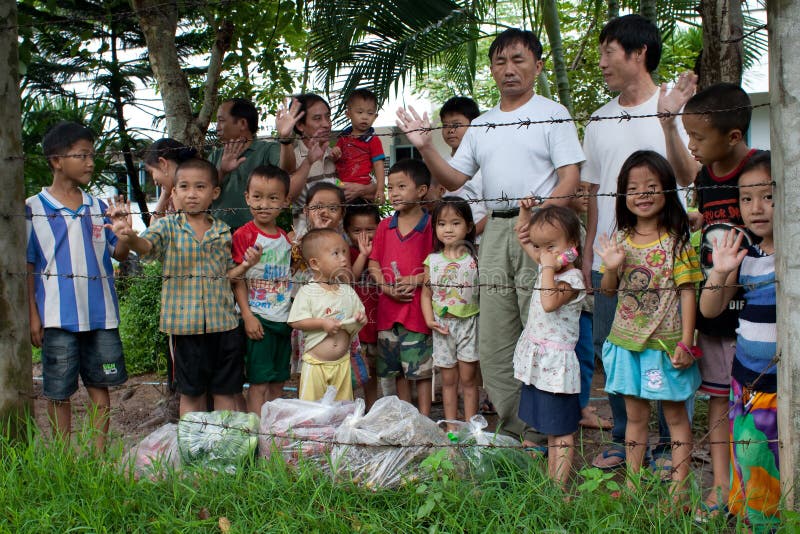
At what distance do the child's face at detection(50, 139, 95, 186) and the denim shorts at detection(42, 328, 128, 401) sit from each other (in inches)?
→ 29.2

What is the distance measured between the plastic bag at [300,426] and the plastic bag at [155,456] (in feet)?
1.23

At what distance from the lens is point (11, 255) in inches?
130

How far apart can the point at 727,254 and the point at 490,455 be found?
45.6 inches

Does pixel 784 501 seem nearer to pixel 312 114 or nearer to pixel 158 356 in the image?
pixel 312 114

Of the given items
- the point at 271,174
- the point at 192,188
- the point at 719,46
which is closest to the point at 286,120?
the point at 271,174

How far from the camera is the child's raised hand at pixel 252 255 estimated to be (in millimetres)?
3512

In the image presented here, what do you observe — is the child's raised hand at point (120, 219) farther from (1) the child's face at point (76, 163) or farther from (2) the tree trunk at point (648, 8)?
(2) the tree trunk at point (648, 8)

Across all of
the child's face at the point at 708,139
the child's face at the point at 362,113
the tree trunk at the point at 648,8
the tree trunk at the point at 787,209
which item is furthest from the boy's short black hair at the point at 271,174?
the tree trunk at the point at 648,8

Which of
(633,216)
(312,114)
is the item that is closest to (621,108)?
(633,216)

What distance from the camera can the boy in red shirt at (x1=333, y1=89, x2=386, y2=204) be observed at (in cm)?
474

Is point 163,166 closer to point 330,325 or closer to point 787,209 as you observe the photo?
point 330,325

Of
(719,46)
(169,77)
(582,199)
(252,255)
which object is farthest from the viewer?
(169,77)

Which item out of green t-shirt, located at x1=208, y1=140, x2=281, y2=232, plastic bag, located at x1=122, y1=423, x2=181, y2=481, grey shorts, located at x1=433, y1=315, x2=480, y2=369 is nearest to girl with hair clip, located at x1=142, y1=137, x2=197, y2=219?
green t-shirt, located at x1=208, y1=140, x2=281, y2=232

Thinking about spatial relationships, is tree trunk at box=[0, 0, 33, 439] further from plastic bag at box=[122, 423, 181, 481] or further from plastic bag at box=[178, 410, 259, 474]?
plastic bag at box=[178, 410, 259, 474]
